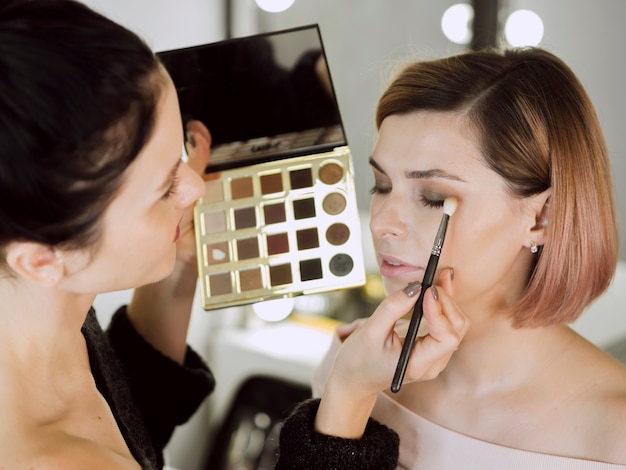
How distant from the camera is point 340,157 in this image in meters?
0.99

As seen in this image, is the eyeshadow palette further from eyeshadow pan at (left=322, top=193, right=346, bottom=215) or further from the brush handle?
the brush handle

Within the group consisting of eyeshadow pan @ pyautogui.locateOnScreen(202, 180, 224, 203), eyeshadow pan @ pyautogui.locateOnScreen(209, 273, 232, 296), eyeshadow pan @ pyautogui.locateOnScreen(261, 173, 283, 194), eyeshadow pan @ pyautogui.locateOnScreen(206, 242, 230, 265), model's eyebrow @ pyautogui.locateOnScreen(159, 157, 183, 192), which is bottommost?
eyeshadow pan @ pyautogui.locateOnScreen(209, 273, 232, 296)

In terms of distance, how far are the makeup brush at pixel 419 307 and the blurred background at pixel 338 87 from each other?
82cm

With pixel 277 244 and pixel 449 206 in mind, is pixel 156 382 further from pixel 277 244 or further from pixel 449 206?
pixel 449 206

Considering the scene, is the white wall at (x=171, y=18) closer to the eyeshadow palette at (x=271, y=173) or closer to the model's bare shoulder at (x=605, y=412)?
the eyeshadow palette at (x=271, y=173)

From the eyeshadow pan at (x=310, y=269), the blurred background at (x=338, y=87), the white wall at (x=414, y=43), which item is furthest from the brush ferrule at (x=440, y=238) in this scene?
the blurred background at (x=338, y=87)

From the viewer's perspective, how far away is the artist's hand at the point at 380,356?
810 mm

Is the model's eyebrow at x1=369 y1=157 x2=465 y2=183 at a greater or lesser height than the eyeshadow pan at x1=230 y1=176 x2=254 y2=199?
greater

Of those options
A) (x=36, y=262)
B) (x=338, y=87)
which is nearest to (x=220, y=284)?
(x=36, y=262)

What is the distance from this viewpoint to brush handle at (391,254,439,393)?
31.1 inches

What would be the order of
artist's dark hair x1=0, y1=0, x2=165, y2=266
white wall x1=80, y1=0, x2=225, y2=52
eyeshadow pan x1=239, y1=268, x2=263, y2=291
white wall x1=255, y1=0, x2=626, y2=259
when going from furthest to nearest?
white wall x1=80, y1=0, x2=225, y2=52 < white wall x1=255, y1=0, x2=626, y2=259 < eyeshadow pan x1=239, y1=268, x2=263, y2=291 < artist's dark hair x1=0, y1=0, x2=165, y2=266

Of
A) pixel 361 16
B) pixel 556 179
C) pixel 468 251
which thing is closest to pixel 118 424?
pixel 468 251

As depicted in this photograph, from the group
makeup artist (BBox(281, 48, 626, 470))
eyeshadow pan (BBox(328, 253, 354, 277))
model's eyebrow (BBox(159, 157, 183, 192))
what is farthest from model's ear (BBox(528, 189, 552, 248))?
model's eyebrow (BBox(159, 157, 183, 192))

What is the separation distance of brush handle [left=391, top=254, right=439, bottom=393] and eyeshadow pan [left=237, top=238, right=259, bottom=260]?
0.87ft
